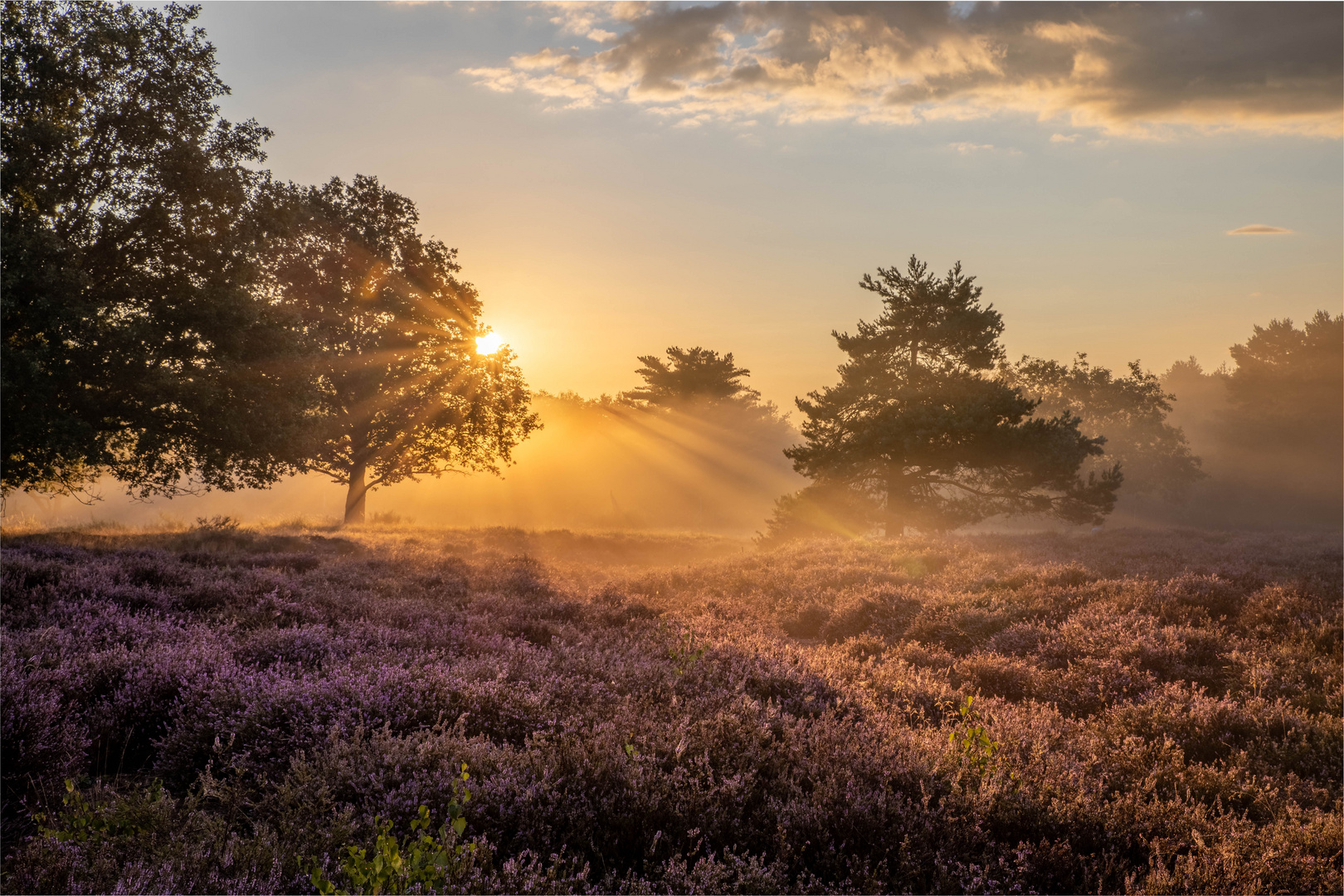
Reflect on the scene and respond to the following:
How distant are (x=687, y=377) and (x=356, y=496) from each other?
34.0 m

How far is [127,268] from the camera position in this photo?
14.3m

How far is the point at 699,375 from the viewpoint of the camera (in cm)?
5500

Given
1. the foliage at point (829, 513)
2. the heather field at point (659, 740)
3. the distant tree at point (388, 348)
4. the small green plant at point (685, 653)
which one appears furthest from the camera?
the foliage at point (829, 513)

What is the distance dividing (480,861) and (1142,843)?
341cm

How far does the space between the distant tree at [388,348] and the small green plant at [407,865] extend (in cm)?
1983

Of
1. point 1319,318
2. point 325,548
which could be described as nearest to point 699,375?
point 325,548

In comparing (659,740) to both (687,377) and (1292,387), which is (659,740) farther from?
(1292,387)

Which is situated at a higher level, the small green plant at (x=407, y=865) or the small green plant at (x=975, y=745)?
the small green plant at (x=407, y=865)

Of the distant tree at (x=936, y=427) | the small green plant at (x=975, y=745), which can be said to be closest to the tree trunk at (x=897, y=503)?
the distant tree at (x=936, y=427)

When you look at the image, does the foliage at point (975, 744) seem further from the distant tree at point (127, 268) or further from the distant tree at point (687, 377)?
the distant tree at point (687, 377)

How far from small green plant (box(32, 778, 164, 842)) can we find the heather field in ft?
0.05

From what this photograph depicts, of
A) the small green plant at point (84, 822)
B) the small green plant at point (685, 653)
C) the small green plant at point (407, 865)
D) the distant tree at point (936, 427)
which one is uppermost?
the distant tree at point (936, 427)

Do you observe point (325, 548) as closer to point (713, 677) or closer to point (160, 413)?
point (160, 413)

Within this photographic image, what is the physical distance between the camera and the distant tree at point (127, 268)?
12477 millimetres
